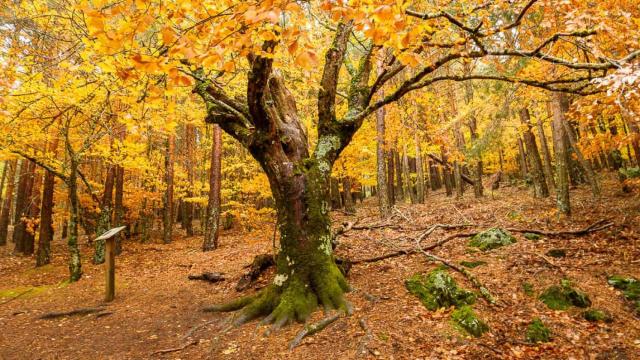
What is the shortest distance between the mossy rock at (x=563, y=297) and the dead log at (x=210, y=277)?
6986 mm

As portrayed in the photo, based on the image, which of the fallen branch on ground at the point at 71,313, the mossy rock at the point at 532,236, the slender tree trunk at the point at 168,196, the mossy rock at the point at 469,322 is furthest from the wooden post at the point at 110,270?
the mossy rock at the point at 532,236

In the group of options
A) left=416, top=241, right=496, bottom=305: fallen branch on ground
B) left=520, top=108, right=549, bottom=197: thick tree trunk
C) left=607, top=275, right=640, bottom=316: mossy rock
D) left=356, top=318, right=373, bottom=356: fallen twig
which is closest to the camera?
left=356, top=318, right=373, bottom=356: fallen twig

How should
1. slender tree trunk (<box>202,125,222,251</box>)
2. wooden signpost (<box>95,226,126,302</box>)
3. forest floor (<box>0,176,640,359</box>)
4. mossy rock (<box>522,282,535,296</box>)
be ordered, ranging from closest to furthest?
forest floor (<box>0,176,640,359</box>) < mossy rock (<box>522,282,535,296</box>) < wooden signpost (<box>95,226,126,302</box>) < slender tree trunk (<box>202,125,222,251</box>)

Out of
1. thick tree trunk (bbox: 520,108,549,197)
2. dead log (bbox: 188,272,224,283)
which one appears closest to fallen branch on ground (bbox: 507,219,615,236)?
thick tree trunk (bbox: 520,108,549,197)

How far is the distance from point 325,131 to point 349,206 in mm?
12766

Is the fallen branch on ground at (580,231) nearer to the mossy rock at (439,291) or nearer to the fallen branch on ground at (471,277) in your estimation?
the fallen branch on ground at (471,277)

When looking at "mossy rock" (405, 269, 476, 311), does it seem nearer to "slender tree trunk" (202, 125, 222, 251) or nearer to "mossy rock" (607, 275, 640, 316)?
"mossy rock" (607, 275, 640, 316)

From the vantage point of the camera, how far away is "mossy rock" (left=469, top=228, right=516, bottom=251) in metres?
7.57

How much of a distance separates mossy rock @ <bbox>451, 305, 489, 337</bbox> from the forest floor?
0.11 m

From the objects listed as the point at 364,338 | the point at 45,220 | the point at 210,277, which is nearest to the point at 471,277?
the point at 364,338

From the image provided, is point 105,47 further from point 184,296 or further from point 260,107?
point 184,296

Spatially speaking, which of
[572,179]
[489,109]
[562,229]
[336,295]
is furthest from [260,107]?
[572,179]

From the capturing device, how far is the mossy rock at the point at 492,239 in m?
7.57

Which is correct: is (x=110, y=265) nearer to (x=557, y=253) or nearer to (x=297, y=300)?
(x=297, y=300)
